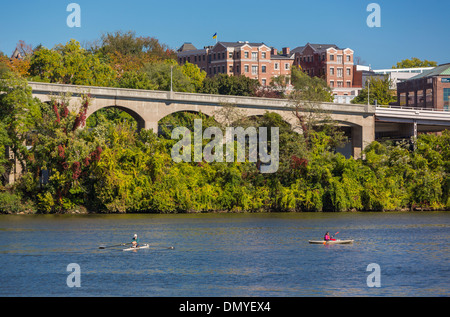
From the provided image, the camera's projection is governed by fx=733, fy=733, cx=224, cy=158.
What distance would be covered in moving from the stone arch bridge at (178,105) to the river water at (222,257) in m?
20.9

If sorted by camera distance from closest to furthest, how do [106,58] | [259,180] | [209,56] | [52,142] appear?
[52,142]
[259,180]
[106,58]
[209,56]

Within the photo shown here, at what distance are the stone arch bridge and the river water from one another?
2088 centimetres

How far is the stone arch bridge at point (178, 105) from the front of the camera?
8812cm

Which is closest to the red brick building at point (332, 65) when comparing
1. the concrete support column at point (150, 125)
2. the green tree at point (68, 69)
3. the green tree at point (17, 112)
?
the green tree at point (68, 69)

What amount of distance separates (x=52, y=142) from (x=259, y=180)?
23.2m

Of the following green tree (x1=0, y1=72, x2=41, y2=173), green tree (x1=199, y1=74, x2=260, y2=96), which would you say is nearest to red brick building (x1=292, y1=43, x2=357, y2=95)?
green tree (x1=199, y1=74, x2=260, y2=96)

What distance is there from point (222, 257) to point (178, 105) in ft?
168

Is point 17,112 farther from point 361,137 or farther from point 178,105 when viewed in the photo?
point 361,137

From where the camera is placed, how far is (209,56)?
199625 millimetres

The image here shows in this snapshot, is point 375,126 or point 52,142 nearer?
point 52,142

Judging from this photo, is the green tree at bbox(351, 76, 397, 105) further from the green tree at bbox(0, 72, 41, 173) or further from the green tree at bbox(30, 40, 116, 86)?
the green tree at bbox(0, 72, 41, 173)
